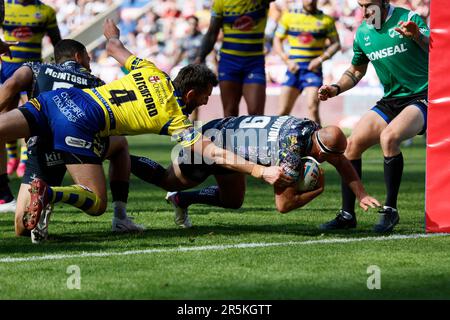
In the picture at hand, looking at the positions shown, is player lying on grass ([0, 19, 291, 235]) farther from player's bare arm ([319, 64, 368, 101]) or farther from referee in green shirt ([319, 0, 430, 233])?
referee in green shirt ([319, 0, 430, 233])

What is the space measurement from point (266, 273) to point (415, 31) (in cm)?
266

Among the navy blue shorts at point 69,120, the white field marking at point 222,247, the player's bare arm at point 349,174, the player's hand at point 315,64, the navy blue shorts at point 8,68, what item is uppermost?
the player's hand at point 315,64

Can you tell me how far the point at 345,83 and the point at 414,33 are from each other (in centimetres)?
117

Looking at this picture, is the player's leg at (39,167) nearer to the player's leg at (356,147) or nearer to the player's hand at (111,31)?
the player's hand at (111,31)

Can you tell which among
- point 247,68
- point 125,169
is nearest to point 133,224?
point 125,169

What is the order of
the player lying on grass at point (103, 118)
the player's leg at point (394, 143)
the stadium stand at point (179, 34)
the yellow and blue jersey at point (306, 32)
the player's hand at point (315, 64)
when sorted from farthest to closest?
the stadium stand at point (179, 34) < the yellow and blue jersey at point (306, 32) < the player's hand at point (315, 64) < the player's leg at point (394, 143) < the player lying on grass at point (103, 118)

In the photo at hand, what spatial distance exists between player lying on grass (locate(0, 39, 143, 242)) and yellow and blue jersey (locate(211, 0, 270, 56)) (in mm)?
4330

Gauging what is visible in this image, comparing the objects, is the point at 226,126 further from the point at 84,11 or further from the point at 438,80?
the point at 84,11

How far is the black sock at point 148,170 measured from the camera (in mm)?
8438

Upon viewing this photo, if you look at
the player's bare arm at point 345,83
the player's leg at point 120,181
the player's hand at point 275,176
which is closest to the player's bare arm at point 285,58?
the player's bare arm at point 345,83

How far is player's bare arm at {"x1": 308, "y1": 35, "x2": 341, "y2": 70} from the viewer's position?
16.3 m

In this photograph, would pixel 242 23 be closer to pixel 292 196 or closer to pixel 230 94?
pixel 230 94

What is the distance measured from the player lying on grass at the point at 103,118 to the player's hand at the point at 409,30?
152 cm

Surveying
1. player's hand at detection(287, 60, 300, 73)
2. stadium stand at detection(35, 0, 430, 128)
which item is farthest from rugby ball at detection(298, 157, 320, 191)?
stadium stand at detection(35, 0, 430, 128)
